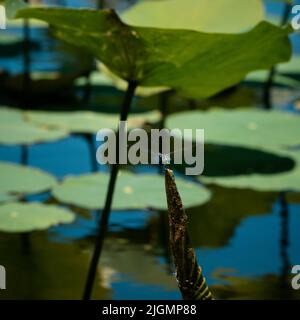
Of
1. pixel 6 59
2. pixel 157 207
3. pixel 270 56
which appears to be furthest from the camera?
pixel 6 59

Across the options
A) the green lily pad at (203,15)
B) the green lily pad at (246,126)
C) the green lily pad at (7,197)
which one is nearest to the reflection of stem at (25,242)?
the green lily pad at (7,197)

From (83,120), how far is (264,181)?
0.69 metres

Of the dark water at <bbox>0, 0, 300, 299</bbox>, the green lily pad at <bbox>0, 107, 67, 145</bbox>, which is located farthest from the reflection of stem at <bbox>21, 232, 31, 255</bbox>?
the green lily pad at <bbox>0, 107, 67, 145</bbox>

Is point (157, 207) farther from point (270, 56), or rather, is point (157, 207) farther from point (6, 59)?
point (6, 59)

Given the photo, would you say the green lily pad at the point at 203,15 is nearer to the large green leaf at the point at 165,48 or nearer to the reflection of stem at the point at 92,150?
the large green leaf at the point at 165,48

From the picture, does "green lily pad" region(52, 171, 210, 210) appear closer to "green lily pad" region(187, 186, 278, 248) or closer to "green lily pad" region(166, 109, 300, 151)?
"green lily pad" region(187, 186, 278, 248)

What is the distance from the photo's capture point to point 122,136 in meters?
1.33

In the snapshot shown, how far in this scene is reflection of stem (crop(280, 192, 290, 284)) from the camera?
4.74 feet

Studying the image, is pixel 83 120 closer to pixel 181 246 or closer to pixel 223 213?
pixel 223 213

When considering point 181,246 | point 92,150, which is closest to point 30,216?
point 92,150

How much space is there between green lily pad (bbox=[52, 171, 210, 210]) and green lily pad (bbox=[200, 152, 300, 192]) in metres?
0.06

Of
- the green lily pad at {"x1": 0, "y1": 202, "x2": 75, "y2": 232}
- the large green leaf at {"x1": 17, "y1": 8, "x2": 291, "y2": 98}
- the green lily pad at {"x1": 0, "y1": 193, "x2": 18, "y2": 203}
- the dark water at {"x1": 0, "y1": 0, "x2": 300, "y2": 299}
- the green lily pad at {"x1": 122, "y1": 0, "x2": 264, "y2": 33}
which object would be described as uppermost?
the green lily pad at {"x1": 122, "y1": 0, "x2": 264, "y2": 33}
